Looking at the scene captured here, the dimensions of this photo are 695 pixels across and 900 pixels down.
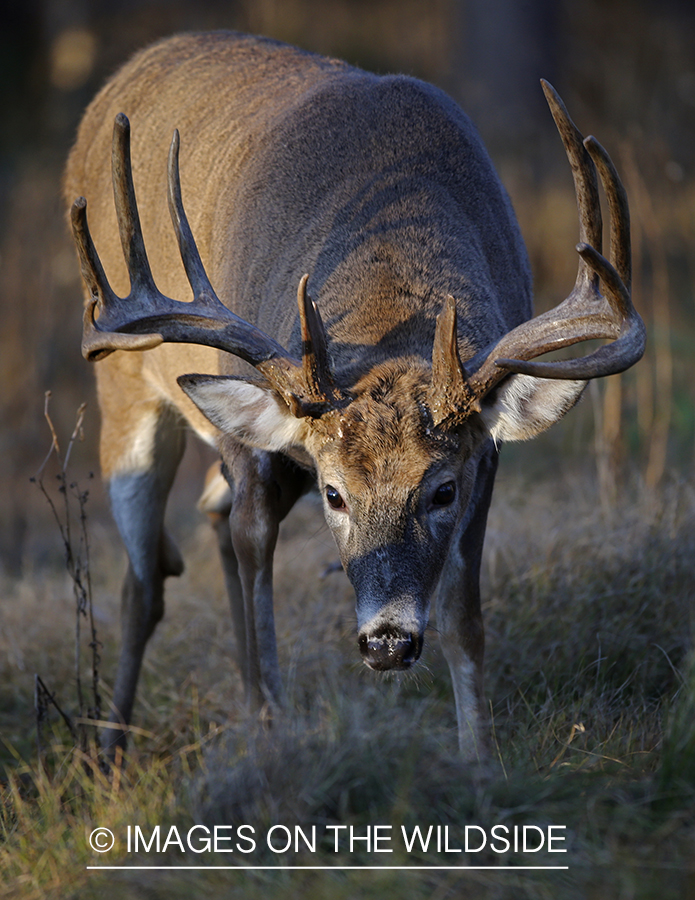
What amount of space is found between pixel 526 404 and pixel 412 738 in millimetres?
1141

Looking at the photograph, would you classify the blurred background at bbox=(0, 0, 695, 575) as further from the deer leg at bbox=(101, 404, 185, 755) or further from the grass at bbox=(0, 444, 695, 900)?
the deer leg at bbox=(101, 404, 185, 755)

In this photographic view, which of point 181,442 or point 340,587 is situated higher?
point 181,442

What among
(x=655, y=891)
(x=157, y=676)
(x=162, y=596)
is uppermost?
(x=655, y=891)

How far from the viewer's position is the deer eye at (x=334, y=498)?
3.63 meters

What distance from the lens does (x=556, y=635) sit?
15.4ft

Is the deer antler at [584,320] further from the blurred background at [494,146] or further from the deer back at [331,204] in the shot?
the blurred background at [494,146]

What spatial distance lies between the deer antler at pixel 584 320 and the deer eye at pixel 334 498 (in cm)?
40

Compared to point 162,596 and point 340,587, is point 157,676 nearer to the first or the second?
point 162,596

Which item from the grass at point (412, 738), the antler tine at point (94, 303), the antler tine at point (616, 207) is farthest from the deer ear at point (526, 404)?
the antler tine at point (94, 303)

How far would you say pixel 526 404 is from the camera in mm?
3668

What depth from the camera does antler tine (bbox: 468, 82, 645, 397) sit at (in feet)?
11.0

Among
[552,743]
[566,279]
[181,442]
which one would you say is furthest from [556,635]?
[566,279]

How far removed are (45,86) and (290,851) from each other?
15.1 meters

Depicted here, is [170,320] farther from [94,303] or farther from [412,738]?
[412,738]
